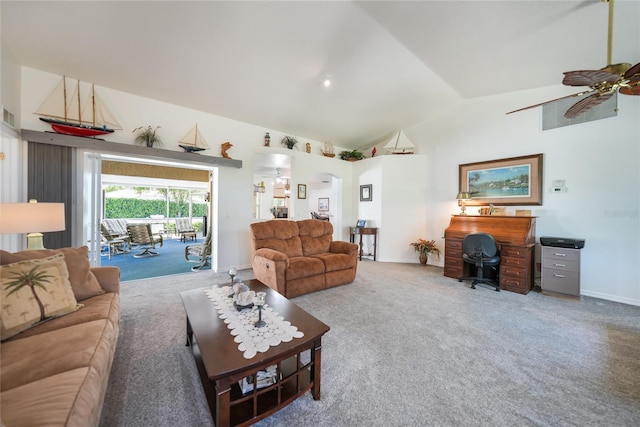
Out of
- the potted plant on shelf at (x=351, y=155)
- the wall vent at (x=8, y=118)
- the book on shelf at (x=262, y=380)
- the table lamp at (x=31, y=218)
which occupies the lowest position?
the book on shelf at (x=262, y=380)

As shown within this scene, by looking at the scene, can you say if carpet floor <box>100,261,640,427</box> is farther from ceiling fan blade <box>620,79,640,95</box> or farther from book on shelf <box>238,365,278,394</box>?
ceiling fan blade <box>620,79,640,95</box>

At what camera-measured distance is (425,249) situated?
4.98 metres

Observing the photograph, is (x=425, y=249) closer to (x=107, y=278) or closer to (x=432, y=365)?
(x=432, y=365)

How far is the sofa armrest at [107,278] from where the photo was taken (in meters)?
2.03

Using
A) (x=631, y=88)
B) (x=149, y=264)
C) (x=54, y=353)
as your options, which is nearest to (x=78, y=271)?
(x=54, y=353)

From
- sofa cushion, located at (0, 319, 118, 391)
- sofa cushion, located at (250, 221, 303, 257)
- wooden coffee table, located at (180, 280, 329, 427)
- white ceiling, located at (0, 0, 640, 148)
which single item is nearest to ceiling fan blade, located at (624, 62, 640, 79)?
white ceiling, located at (0, 0, 640, 148)

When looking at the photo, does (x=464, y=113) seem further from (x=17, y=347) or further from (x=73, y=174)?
(x=73, y=174)

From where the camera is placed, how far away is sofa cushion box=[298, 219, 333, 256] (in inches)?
153

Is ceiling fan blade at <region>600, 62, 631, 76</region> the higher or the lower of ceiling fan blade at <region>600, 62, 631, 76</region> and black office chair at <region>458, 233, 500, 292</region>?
the higher

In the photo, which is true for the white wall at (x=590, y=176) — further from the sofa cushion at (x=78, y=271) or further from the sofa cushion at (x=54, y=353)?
the sofa cushion at (x=78, y=271)

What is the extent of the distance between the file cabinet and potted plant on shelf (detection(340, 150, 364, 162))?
418cm

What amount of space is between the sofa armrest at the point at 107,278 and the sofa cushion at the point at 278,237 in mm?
1673

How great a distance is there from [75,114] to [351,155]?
520cm

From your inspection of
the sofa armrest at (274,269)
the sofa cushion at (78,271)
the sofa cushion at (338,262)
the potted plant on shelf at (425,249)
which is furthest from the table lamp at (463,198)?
the sofa cushion at (78,271)
